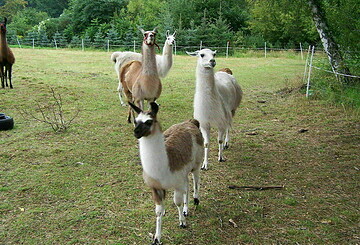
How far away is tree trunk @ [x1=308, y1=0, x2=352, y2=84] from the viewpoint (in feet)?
27.6

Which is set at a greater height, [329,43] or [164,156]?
[329,43]

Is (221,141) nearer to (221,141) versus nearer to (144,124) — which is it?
(221,141)

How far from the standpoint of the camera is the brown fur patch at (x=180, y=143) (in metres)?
3.10

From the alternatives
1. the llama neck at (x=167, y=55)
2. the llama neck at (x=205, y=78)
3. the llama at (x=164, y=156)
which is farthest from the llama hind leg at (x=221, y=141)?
the llama neck at (x=167, y=55)

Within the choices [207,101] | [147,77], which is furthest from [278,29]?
[207,101]

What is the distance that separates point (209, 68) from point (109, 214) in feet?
8.02

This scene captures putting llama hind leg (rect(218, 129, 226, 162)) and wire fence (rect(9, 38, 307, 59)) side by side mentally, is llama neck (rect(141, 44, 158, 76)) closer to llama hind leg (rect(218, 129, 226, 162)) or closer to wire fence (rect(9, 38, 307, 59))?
llama hind leg (rect(218, 129, 226, 162))

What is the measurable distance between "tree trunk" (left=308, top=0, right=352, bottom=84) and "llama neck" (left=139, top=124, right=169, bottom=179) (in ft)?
23.0

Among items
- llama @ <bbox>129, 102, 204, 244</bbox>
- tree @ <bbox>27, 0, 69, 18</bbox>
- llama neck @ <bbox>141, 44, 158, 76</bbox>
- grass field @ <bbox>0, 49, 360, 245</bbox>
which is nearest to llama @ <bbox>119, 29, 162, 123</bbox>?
llama neck @ <bbox>141, 44, 158, 76</bbox>

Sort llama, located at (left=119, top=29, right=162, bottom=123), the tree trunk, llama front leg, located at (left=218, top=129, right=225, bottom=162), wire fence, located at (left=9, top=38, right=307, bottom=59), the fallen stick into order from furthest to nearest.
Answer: wire fence, located at (left=9, top=38, right=307, bottom=59) < the tree trunk < llama, located at (left=119, top=29, right=162, bottom=123) < llama front leg, located at (left=218, top=129, right=225, bottom=162) < the fallen stick

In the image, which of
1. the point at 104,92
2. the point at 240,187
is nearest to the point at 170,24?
the point at 104,92

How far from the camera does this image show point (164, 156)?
9.54ft

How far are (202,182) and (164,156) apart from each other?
62.4 inches

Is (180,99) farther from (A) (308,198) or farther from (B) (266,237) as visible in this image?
(B) (266,237)
